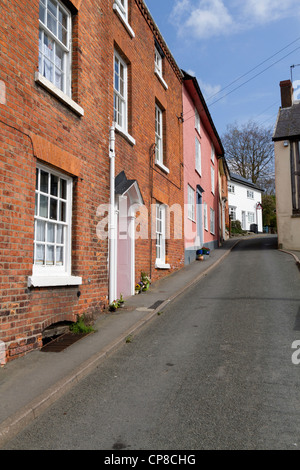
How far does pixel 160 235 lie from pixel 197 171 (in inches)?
285

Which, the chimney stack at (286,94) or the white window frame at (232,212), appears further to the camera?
the white window frame at (232,212)

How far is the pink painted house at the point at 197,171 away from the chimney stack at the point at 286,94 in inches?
198

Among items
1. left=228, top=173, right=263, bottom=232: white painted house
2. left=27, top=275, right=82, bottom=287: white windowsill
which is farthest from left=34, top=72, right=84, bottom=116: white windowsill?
left=228, top=173, right=263, bottom=232: white painted house

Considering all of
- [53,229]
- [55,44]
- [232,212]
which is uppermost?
[232,212]

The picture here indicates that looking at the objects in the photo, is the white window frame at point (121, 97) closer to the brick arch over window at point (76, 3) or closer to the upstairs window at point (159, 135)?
the brick arch over window at point (76, 3)

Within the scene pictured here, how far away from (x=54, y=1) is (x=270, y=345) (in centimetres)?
678

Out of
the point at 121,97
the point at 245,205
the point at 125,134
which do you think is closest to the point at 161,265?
the point at 125,134

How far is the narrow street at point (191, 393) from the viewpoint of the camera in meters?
3.20

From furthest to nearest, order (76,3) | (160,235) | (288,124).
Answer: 1. (288,124)
2. (160,235)
3. (76,3)

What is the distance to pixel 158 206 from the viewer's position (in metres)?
12.5

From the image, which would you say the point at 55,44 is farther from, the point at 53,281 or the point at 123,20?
the point at 53,281

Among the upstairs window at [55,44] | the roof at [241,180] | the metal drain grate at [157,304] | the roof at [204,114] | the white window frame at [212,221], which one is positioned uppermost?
the roof at [241,180]

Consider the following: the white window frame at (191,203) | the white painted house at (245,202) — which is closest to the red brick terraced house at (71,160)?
the white window frame at (191,203)

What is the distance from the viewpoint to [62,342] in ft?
19.7
